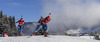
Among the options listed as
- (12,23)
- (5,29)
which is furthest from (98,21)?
(5,29)

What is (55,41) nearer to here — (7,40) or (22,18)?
(7,40)

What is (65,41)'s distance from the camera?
30.4 ft

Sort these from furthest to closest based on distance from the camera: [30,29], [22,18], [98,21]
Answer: [98,21], [30,29], [22,18]

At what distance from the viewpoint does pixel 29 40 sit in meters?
9.33

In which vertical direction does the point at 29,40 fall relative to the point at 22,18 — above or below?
below

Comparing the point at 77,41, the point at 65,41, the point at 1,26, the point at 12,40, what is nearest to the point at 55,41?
the point at 65,41

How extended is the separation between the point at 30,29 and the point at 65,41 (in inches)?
758

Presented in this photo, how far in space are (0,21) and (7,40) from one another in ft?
Answer: 94.0

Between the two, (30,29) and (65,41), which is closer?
(65,41)

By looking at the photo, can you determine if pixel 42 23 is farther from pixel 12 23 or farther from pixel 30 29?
pixel 12 23

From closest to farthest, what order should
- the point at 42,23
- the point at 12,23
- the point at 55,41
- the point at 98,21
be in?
A: 1. the point at 55,41
2. the point at 42,23
3. the point at 12,23
4. the point at 98,21

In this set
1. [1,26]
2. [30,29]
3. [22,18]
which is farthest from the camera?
[1,26]

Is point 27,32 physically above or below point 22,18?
below

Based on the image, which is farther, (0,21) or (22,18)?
(0,21)
